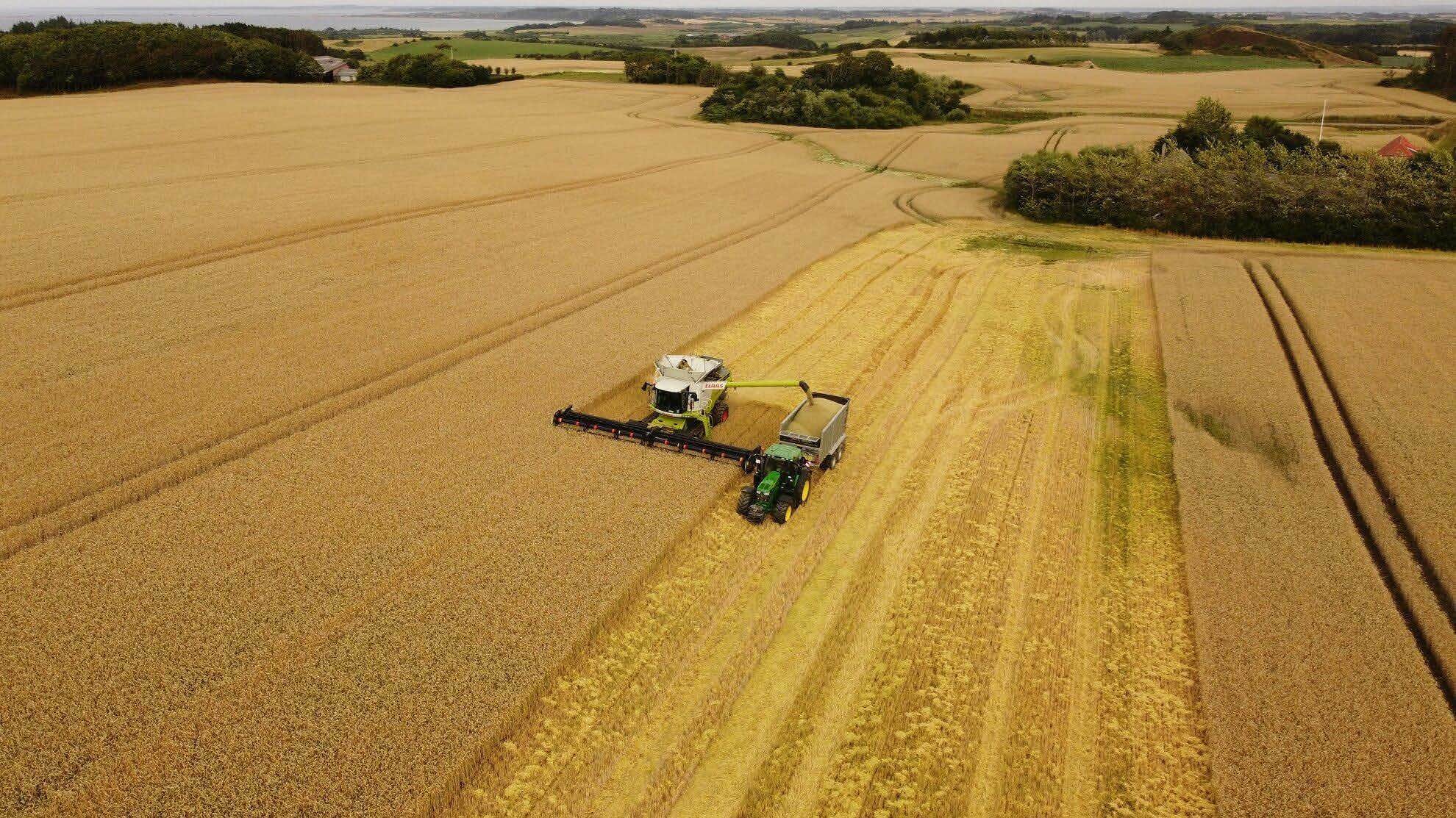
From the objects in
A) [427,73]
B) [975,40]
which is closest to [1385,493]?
[427,73]

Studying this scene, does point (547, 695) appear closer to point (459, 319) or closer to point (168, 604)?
point (168, 604)

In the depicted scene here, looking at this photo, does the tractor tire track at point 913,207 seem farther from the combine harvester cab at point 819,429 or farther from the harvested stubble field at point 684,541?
the combine harvester cab at point 819,429

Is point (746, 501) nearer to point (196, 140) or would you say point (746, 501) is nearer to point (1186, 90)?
point (196, 140)

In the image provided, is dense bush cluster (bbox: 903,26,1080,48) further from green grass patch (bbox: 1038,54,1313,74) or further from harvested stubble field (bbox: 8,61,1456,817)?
harvested stubble field (bbox: 8,61,1456,817)

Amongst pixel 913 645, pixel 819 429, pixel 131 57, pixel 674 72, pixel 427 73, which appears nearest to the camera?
pixel 913 645

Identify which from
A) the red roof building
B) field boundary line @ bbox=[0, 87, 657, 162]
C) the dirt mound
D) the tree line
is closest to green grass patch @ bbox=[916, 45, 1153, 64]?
the tree line

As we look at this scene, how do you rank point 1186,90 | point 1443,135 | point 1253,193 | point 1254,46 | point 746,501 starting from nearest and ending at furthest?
point 746,501, point 1253,193, point 1443,135, point 1186,90, point 1254,46
